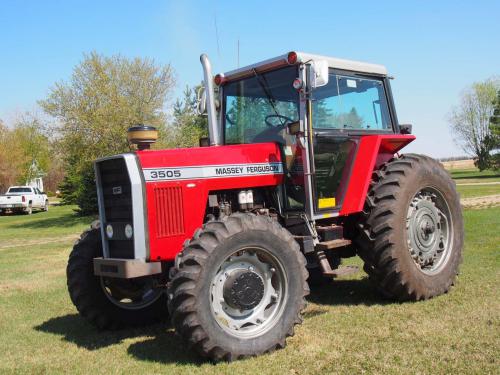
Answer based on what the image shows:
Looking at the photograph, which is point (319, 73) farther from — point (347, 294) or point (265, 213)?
point (347, 294)

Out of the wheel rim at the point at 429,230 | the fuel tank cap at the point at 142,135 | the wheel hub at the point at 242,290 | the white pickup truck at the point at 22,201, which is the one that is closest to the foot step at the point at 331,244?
the wheel rim at the point at 429,230

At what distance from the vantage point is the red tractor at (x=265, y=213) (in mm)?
4531

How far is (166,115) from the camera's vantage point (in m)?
26.3

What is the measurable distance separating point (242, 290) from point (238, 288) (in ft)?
0.13

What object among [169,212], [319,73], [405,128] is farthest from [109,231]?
[405,128]

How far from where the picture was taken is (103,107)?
24031 mm

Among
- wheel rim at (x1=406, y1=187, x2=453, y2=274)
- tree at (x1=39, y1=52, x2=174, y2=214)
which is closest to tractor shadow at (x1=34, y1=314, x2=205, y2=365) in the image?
wheel rim at (x1=406, y1=187, x2=453, y2=274)

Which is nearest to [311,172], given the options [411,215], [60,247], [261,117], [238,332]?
[261,117]

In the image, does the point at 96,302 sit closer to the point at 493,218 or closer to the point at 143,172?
the point at 143,172

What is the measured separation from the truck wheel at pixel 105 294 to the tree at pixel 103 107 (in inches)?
738

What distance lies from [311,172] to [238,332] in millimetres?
1842

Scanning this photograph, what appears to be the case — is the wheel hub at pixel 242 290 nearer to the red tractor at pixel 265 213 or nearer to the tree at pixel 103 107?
the red tractor at pixel 265 213

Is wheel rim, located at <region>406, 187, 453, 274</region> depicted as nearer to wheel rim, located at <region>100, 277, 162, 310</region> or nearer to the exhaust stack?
the exhaust stack

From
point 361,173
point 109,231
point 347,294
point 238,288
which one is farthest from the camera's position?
point 347,294
